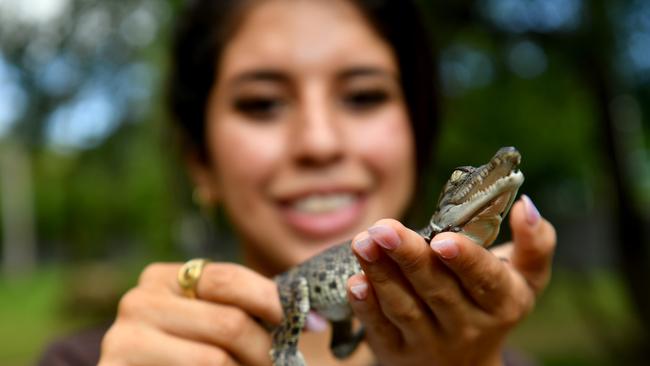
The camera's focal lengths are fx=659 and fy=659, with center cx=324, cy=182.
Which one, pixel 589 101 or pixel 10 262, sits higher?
pixel 589 101

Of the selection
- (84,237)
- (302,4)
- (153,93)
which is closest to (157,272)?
(302,4)

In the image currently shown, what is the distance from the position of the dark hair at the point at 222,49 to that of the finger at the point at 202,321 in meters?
2.06

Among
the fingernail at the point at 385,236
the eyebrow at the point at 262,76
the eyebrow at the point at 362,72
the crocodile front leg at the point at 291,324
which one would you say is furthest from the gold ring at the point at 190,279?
the eyebrow at the point at 362,72

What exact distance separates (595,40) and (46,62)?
10050 millimetres

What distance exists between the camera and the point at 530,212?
2449 millimetres

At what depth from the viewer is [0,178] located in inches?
1566

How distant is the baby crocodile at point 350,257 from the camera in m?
1.92

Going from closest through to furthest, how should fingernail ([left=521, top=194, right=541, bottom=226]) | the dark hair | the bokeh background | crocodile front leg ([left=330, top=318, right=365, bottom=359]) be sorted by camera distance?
fingernail ([left=521, top=194, right=541, bottom=226]), crocodile front leg ([left=330, top=318, right=365, bottom=359]), the dark hair, the bokeh background

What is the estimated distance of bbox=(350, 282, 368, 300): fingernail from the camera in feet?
6.93

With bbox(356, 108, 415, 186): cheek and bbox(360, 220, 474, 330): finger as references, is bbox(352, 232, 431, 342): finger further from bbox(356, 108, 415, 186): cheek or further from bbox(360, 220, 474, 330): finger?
bbox(356, 108, 415, 186): cheek

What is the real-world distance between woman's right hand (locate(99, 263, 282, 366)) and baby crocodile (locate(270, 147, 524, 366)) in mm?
97


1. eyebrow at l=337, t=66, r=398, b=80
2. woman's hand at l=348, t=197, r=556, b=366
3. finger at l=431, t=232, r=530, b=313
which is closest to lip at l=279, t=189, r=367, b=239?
eyebrow at l=337, t=66, r=398, b=80

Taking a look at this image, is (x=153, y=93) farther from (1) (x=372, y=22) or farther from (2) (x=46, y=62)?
(1) (x=372, y=22)

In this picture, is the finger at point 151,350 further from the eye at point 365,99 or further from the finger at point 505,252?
the eye at point 365,99
